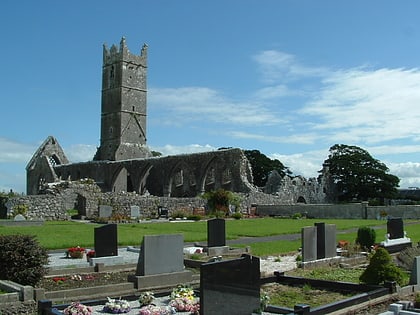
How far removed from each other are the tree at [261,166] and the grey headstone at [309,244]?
218 feet

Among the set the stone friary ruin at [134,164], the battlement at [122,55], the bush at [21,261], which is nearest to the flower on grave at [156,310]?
the bush at [21,261]

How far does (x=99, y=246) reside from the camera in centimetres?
1285

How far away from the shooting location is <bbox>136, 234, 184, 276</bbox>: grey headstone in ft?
33.9

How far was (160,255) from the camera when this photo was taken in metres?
10.6

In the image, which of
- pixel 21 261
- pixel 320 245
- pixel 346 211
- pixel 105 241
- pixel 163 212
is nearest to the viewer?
pixel 21 261

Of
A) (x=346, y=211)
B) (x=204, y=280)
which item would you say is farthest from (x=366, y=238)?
(x=346, y=211)

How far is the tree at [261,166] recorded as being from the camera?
80438 millimetres

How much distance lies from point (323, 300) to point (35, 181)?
2694 inches

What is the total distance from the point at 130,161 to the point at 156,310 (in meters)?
55.3

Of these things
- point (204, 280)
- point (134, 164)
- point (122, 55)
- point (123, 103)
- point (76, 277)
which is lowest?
point (76, 277)

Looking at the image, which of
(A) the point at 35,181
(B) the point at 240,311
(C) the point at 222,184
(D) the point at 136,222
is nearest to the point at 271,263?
(B) the point at 240,311

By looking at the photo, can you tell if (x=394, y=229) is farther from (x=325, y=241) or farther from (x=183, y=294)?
(x=183, y=294)

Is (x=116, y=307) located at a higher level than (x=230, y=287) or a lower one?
lower

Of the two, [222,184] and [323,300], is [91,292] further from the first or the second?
[222,184]
